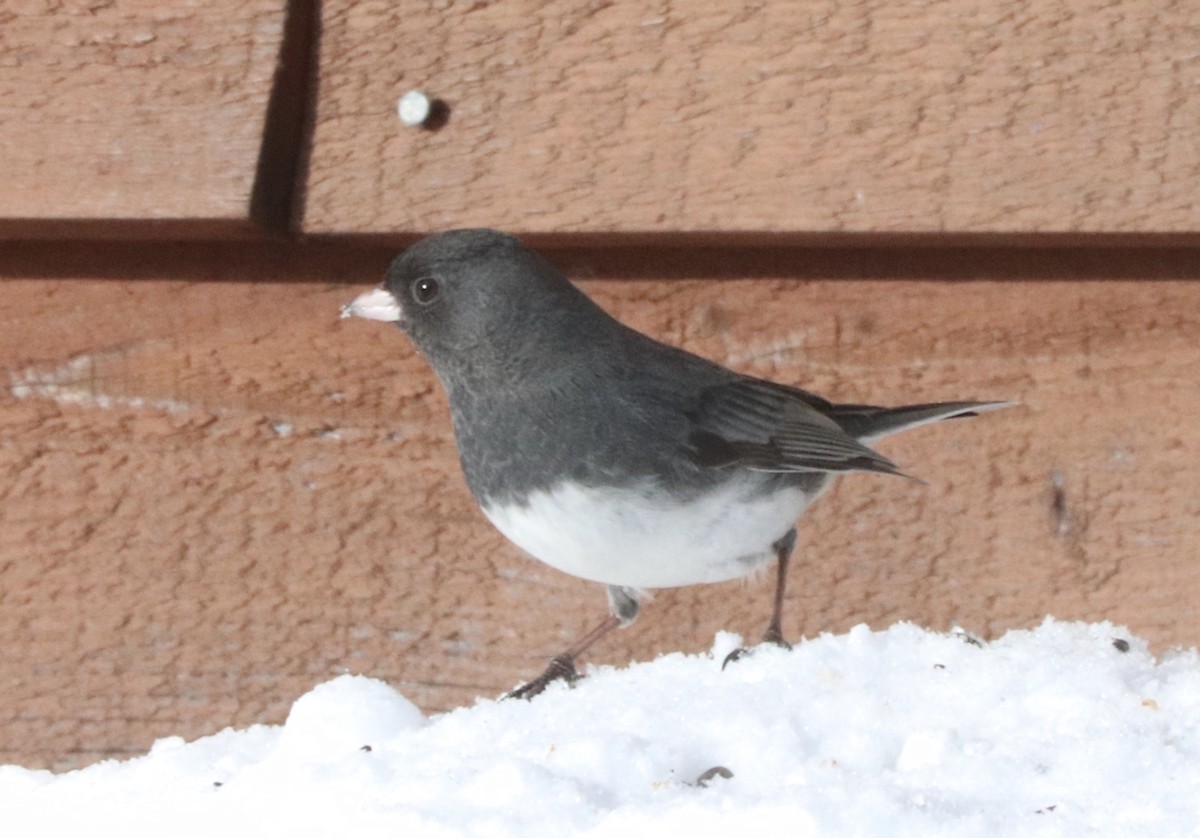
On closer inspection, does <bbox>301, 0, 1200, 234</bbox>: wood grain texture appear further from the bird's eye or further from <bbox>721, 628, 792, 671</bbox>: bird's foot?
<bbox>721, 628, 792, 671</bbox>: bird's foot

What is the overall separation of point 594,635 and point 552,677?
0.09 metres

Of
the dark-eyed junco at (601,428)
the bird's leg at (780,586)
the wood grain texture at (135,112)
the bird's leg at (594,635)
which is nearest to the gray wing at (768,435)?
the dark-eyed junco at (601,428)

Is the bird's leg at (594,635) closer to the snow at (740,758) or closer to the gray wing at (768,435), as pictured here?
the snow at (740,758)

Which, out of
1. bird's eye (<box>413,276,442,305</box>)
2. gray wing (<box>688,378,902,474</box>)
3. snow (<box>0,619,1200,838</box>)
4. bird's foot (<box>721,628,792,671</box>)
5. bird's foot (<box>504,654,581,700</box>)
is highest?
bird's eye (<box>413,276,442,305</box>)

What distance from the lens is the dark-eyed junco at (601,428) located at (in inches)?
61.5

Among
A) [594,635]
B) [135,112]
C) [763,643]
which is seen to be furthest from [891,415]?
[135,112]

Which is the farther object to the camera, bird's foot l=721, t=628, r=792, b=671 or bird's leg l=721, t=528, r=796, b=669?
bird's leg l=721, t=528, r=796, b=669

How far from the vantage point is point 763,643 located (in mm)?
1693

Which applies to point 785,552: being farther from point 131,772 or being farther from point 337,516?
point 131,772

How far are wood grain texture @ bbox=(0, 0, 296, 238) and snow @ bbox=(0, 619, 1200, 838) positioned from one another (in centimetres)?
57

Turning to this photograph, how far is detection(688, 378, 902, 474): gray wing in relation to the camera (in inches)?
64.6

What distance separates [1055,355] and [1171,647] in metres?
0.37

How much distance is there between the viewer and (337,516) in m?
1.89

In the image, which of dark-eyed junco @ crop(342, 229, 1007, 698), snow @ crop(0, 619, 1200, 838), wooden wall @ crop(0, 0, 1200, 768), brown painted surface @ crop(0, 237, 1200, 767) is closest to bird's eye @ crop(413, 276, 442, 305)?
dark-eyed junco @ crop(342, 229, 1007, 698)
